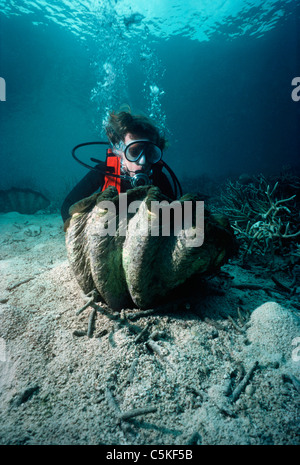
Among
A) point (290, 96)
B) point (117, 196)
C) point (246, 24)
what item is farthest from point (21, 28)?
point (290, 96)

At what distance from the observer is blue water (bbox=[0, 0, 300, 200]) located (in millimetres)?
16766

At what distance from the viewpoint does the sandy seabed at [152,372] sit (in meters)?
1.04

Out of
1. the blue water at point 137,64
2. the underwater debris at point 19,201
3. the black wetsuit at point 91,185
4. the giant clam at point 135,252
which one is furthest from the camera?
the blue water at point 137,64

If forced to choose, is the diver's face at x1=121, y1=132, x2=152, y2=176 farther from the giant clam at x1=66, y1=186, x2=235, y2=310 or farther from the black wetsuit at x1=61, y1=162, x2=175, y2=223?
the giant clam at x1=66, y1=186, x2=235, y2=310

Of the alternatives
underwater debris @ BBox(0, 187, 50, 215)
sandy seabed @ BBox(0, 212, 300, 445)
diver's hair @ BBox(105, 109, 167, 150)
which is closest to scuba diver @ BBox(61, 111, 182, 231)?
diver's hair @ BBox(105, 109, 167, 150)

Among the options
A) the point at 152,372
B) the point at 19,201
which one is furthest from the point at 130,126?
the point at 19,201

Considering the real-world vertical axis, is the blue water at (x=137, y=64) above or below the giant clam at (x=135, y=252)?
above

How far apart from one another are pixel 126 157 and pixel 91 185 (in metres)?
0.84

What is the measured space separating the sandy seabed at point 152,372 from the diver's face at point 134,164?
2087 mm

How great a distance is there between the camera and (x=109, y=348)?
1482 mm

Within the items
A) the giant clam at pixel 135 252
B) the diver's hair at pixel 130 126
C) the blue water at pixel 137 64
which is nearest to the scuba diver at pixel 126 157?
the diver's hair at pixel 130 126

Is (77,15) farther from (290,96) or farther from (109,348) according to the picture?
(290,96)

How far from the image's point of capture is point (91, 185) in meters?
3.45

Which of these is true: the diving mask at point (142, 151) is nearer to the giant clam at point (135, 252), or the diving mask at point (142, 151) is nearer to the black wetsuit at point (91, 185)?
the black wetsuit at point (91, 185)
